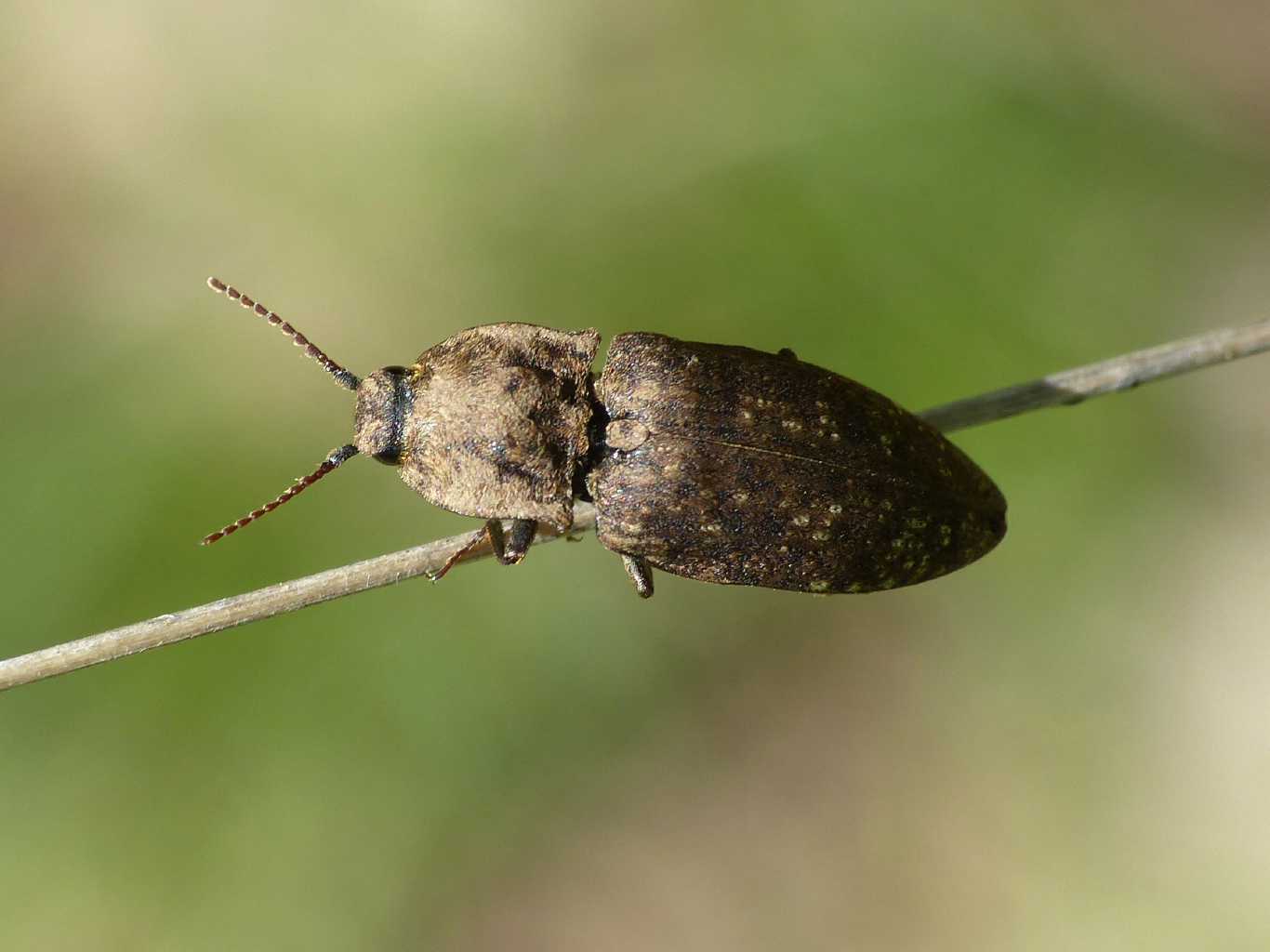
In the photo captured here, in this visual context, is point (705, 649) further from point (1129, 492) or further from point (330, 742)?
point (1129, 492)

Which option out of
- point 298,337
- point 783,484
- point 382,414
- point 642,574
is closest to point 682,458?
point 783,484

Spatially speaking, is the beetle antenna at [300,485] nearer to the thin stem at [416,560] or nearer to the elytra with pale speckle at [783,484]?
the thin stem at [416,560]

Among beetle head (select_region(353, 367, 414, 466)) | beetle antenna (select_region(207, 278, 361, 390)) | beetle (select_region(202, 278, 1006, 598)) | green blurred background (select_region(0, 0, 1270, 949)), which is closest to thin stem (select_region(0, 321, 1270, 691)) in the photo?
beetle (select_region(202, 278, 1006, 598))

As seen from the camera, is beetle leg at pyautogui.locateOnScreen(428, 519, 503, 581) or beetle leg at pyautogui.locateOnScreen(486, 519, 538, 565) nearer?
beetle leg at pyautogui.locateOnScreen(428, 519, 503, 581)

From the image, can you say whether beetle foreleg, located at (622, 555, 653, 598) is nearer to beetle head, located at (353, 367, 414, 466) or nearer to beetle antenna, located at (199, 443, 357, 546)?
beetle head, located at (353, 367, 414, 466)

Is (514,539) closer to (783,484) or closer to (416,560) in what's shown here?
(416,560)

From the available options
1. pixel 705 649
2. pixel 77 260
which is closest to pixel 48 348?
pixel 77 260
